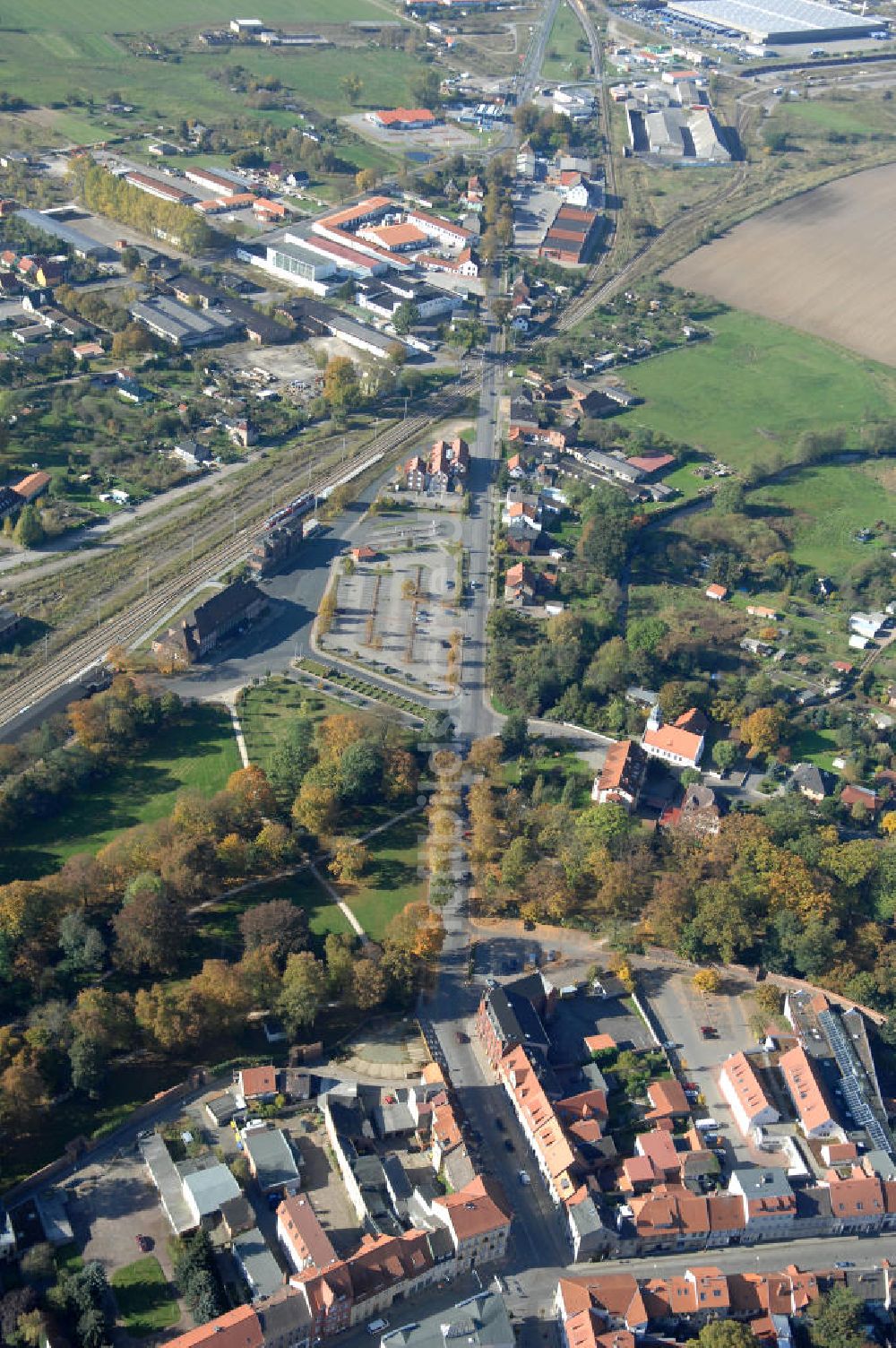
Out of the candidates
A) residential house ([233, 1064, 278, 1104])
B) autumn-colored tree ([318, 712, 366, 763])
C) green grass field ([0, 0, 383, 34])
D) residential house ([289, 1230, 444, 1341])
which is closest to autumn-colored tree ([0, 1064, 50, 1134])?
residential house ([233, 1064, 278, 1104])

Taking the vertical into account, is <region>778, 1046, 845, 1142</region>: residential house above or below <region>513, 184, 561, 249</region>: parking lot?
below

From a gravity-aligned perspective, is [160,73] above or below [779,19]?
below

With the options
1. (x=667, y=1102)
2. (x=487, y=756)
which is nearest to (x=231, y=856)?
(x=487, y=756)

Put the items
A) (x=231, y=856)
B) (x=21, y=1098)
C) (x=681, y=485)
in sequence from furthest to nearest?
(x=681, y=485) < (x=231, y=856) < (x=21, y=1098)

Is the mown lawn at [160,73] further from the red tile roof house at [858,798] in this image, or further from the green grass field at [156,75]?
the red tile roof house at [858,798]

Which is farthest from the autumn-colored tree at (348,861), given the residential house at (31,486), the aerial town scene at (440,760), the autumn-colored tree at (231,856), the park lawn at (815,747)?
the residential house at (31,486)

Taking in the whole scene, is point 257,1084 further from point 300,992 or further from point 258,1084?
point 300,992

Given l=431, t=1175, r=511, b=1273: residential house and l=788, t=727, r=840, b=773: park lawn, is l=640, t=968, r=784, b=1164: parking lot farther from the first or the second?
l=788, t=727, r=840, b=773: park lawn
